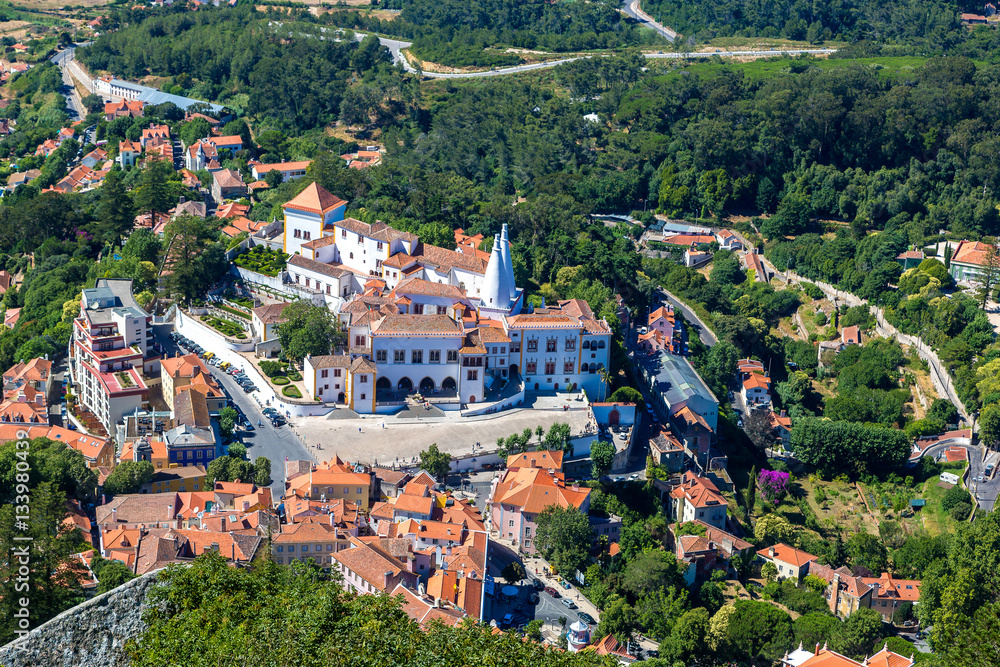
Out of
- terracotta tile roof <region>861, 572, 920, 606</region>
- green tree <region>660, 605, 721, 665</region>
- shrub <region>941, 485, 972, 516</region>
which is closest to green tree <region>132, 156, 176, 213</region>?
green tree <region>660, 605, 721, 665</region>

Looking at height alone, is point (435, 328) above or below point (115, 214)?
above

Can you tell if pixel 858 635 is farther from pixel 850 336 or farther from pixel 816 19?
pixel 816 19

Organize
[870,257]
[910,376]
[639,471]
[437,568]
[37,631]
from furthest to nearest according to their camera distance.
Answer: [870,257], [910,376], [639,471], [437,568], [37,631]

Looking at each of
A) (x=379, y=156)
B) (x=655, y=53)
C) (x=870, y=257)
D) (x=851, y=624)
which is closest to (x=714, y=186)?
(x=870, y=257)

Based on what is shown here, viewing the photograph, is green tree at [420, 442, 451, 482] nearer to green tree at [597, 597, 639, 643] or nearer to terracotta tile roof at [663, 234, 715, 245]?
green tree at [597, 597, 639, 643]

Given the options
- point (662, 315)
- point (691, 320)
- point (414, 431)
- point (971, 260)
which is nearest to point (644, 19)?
point (971, 260)

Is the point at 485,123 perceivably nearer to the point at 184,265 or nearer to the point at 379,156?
the point at 379,156
